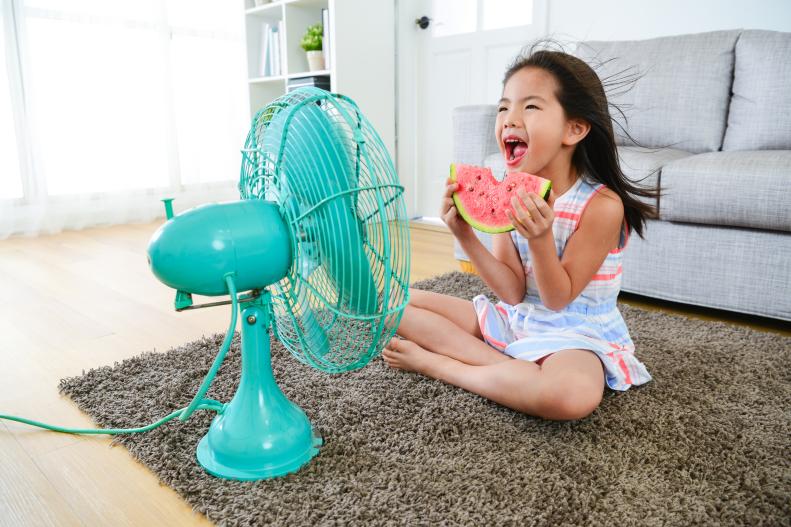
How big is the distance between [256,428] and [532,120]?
0.86 metres

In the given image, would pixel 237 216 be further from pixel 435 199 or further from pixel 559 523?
pixel 435 199

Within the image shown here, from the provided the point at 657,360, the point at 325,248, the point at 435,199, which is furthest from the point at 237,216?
the point at 435,199

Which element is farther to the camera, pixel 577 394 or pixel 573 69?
pixel 573 69

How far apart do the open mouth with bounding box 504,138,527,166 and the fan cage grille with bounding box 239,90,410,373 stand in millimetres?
498

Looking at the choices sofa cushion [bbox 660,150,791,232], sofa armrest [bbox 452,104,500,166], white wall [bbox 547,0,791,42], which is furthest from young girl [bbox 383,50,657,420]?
white wall [bbox 547,0,791,42]

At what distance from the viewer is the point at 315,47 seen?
12.3 ft

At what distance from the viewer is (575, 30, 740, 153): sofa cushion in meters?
2.47

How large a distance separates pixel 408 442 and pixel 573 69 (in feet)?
2.92

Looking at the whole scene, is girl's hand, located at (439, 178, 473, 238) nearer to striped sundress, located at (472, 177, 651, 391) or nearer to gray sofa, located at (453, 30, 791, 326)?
striped sundress, located at (472, 177, 651, 391)

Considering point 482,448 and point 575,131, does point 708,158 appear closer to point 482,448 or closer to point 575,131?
point 575,131

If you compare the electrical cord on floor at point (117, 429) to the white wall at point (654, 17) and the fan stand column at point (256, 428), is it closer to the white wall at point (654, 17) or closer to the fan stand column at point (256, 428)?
the fan stand column at point (256, 428)

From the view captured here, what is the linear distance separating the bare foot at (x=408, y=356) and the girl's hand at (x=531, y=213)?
18.9 inches

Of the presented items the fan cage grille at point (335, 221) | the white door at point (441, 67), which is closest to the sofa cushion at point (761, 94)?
the white door at point (441, 67)

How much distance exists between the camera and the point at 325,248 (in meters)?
0.92
